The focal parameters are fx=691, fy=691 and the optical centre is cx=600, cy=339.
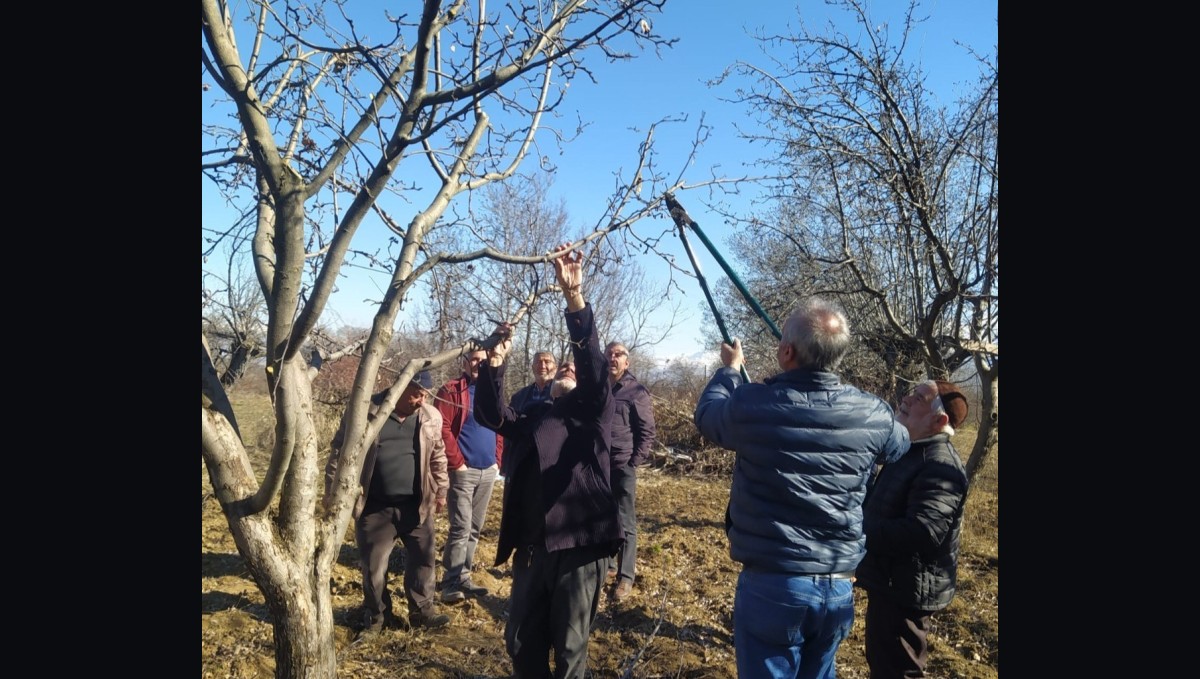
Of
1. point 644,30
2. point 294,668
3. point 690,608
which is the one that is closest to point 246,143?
point 644,30

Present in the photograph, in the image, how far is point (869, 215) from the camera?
585 centimetres

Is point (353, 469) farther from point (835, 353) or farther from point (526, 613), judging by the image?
point (835, 353)

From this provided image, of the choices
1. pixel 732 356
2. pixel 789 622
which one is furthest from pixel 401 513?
pixel 789 622

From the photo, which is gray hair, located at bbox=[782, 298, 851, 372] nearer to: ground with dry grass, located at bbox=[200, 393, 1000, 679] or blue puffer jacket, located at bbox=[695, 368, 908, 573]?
blue puffer jacket, located at bbox=[695, 368, 908, 573]

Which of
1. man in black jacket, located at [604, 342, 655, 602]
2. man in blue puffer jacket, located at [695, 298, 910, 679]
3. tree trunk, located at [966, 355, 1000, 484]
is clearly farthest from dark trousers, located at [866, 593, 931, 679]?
tree trunk, located at [966, 355, 1000, 484]

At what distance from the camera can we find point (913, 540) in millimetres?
2986

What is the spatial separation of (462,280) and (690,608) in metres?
3.41

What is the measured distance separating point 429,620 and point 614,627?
131 centimetres

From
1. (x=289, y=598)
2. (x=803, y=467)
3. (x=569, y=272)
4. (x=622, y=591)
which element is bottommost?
(x=622, y=591)

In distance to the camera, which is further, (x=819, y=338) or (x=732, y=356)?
(x=732, y=356)

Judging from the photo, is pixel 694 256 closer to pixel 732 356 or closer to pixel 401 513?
pixel 732 356

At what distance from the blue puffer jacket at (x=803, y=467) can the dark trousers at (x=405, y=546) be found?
9.77 feet

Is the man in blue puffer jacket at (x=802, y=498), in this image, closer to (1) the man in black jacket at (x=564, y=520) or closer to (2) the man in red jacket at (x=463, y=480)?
(1) the man in black jacket at (x=564, y=520)

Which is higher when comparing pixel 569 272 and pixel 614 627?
pixel 569 272
